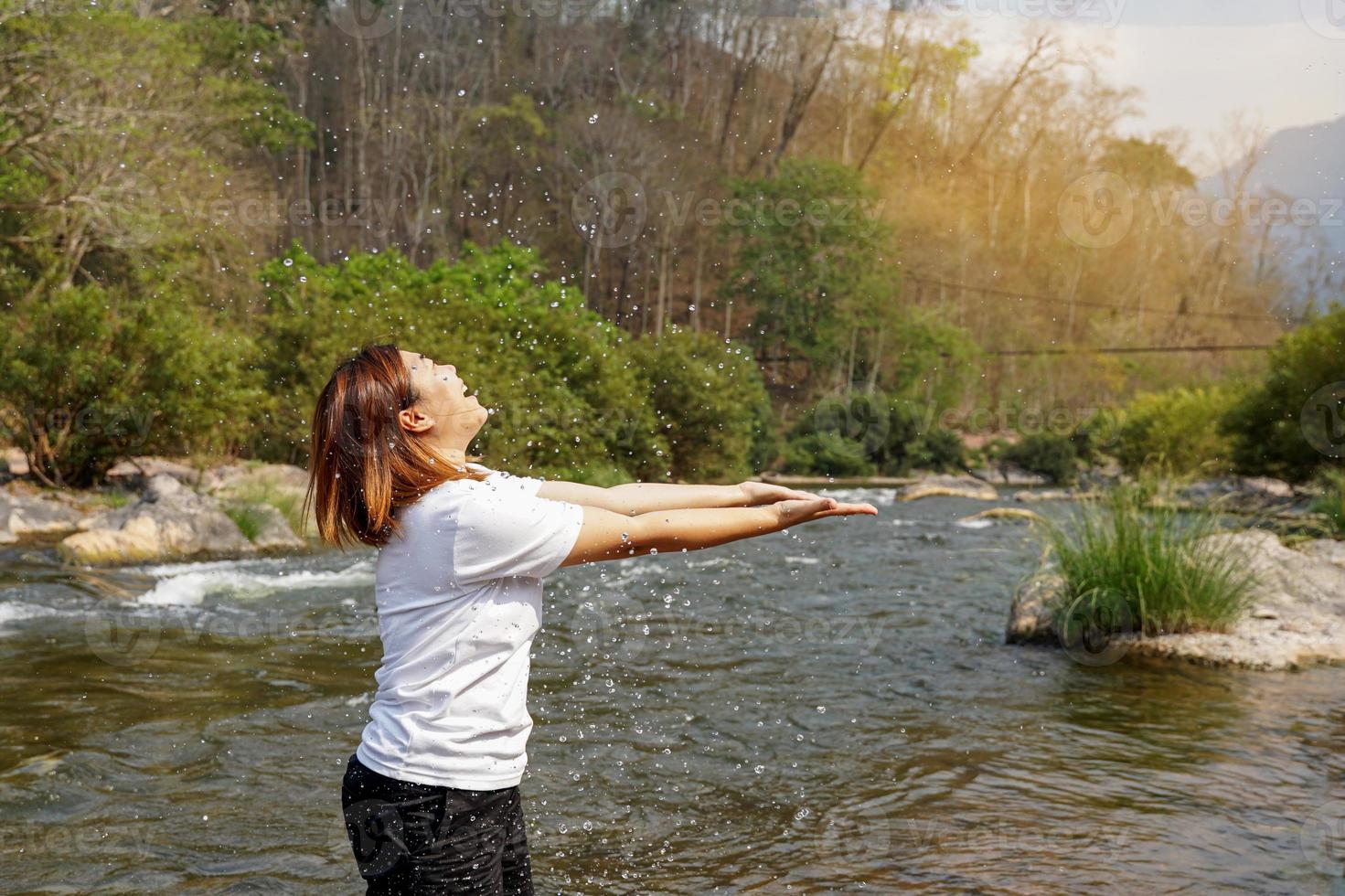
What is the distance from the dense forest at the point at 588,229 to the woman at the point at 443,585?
15030 mm

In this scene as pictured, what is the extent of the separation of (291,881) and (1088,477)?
33803mm

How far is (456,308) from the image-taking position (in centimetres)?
2358

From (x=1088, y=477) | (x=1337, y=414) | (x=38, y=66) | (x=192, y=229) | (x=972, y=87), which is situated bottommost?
(x=1088, y=477)

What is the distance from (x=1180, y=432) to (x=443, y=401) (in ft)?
113

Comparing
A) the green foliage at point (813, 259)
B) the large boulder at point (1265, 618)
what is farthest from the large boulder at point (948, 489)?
the large boulder at point (1265, 618)

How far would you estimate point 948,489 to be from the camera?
2836 cm

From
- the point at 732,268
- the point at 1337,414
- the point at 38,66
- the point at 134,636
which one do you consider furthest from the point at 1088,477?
the point at 134,636

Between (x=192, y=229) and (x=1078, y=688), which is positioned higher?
(x=192, y=229)

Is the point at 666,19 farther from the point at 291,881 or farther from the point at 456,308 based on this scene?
the point at 291,881

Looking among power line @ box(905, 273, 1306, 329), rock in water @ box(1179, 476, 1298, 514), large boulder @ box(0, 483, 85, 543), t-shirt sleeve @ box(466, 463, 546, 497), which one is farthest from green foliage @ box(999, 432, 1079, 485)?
t-shirt sleeve @ box(466, 463, 546, 497)

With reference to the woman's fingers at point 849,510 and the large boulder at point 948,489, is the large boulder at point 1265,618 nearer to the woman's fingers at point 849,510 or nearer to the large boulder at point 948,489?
the woman's fingers at point 849,510

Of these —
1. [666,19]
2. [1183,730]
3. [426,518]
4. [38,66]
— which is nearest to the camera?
[426,518]

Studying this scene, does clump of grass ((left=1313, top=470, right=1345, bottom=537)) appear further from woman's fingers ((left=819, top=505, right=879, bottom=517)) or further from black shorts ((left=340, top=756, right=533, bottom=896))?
black shorts ((left=340, top=756, right=533, bottom=896))

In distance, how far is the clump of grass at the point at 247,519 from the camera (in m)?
14.0
